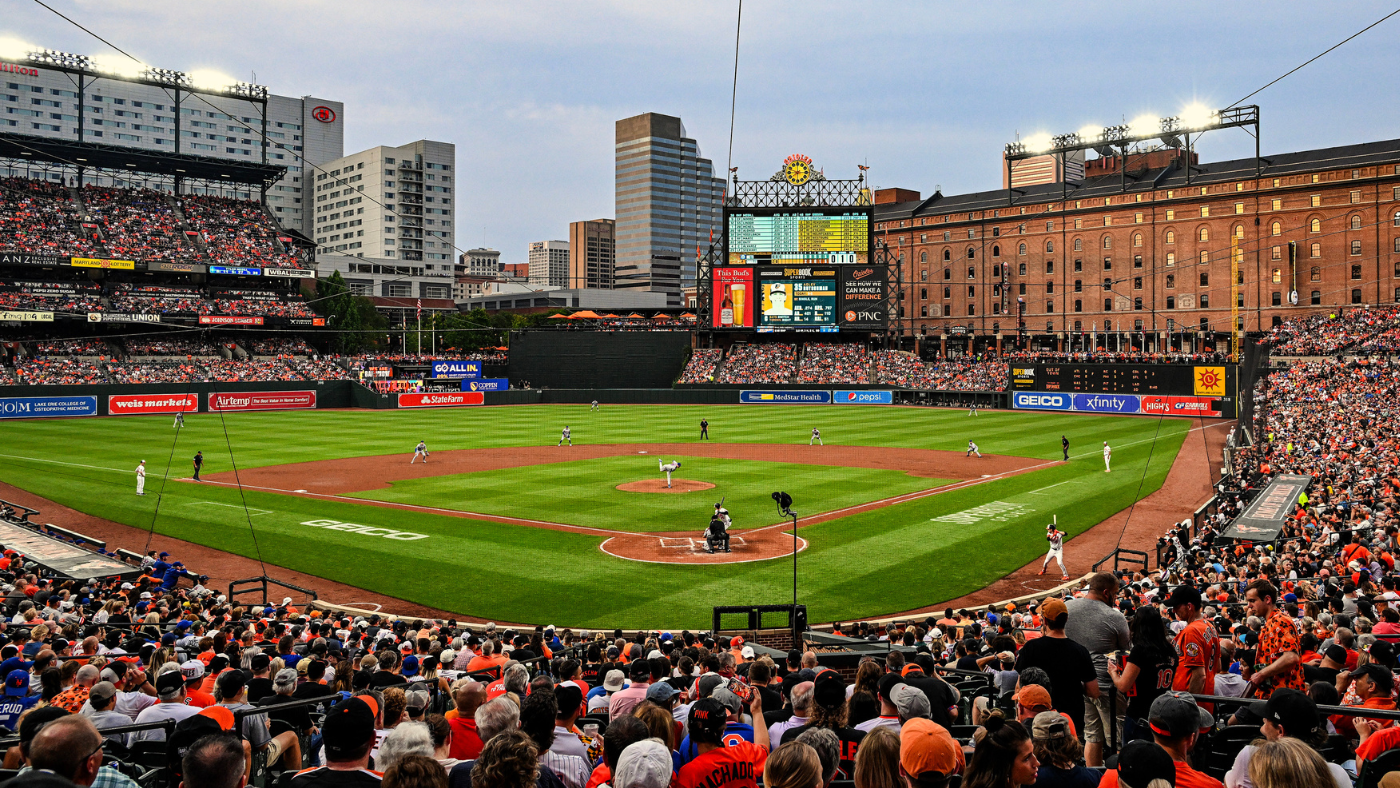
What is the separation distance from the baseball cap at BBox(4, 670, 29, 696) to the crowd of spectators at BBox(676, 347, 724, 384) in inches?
3101

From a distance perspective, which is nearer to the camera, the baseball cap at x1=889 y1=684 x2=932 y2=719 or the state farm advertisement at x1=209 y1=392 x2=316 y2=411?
the baseball cap at x1=889 y1=684 x2=932 y2=719

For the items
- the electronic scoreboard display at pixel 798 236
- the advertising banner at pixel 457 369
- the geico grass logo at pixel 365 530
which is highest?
the electronic scoreboard display at pixel 798 236

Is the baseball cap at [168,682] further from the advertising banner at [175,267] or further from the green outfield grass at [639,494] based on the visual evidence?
the advertising banner at [175,267]

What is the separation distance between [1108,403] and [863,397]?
2153cm

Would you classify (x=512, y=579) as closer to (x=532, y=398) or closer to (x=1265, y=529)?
(x=1265, y=529)

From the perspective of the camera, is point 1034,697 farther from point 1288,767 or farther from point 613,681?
point 613,681

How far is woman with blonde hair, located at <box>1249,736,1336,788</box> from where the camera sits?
3582mm

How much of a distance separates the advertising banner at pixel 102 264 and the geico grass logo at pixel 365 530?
221 feet

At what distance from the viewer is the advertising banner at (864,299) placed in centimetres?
8338

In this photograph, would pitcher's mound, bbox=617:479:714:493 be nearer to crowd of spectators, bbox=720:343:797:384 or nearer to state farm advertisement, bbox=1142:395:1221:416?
state farm advertisement, bbox=1142:395:1221:416

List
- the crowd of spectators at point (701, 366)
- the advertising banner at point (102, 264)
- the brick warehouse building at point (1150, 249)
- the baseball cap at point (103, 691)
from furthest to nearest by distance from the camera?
the crowd of spectators at point (701, 366)
the brick warehouse building at point (1150, 249)
the advertising banner at point (102, 264)
the baseball cap at point (103, 691)

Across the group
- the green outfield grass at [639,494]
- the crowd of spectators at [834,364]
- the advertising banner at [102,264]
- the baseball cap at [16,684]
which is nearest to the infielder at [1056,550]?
the green outfield grass at [639,494]

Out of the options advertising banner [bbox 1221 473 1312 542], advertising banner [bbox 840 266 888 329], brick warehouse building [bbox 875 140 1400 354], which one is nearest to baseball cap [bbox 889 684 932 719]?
advertising banner [bbox 1221 473 1312 542]

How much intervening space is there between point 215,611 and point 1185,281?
327ft
